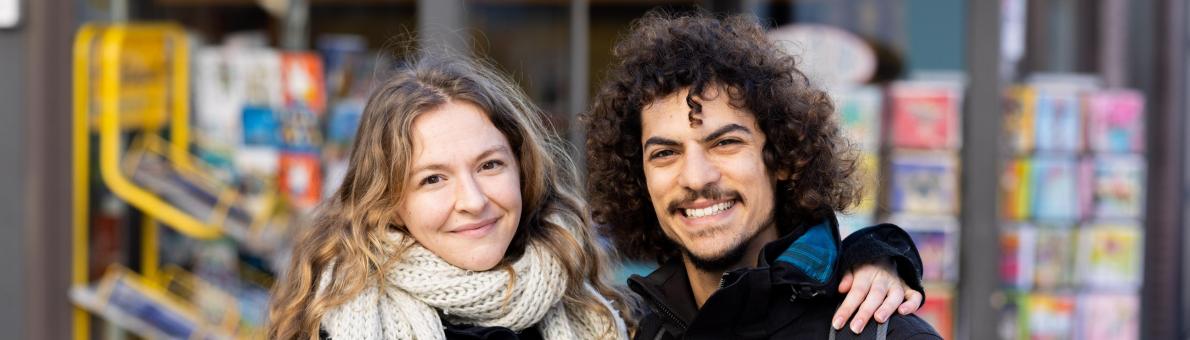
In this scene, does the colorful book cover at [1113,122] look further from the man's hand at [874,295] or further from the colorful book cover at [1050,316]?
the man's hand at [874,295]

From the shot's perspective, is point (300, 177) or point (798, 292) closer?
point (798, 292)

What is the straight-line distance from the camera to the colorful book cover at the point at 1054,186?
19.1 feet

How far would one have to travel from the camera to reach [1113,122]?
233 inches

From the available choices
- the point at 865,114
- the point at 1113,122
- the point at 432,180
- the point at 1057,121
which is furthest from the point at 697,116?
the point at 1113,122

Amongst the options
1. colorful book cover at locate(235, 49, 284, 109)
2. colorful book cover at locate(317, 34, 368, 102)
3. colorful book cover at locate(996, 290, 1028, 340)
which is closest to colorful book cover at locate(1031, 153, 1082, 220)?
colorful book cover at locate(996, 290, 1028, 340)

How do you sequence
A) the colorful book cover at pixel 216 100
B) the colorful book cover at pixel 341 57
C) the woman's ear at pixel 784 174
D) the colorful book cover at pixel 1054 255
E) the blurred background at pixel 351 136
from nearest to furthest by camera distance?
1. the woman's ear at pixel 784 174
2. the blurred background at pixel 351 136
3. the colorful book cover at pixel 216 100
4. the colorful book cover at pixel 341 57
5. the colorful book cover at pixel 1054 255

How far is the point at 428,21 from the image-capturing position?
488 cm

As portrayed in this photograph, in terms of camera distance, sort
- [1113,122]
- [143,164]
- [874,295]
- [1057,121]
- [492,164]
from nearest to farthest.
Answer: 1. [874,295]
2. [492,164]
3. [143,164]
4. [1057,121]
5. [1113,122]

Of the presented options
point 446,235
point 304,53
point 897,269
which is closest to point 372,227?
point 446,235

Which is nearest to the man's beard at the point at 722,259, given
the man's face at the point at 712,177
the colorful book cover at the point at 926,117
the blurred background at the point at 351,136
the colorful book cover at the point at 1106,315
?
the man's face at the point at 712,177

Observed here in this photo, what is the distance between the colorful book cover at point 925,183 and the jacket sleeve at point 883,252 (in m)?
3.09

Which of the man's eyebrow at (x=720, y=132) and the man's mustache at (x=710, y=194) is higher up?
the man's eyebrow at (x=720, y=132)

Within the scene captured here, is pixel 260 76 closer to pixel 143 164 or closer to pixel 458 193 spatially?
pixel 143 164

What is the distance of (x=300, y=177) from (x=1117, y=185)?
3488mm
